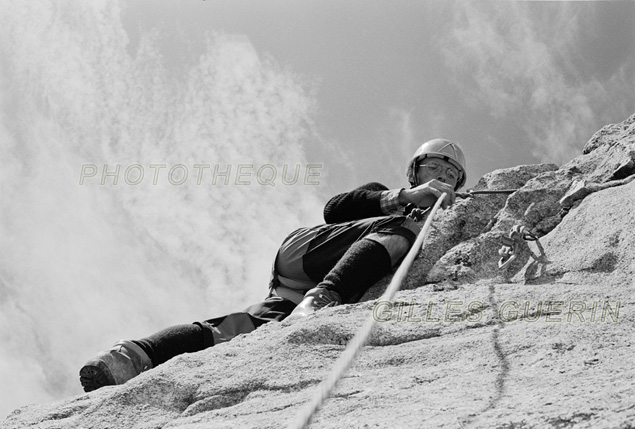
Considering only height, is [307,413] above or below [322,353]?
below

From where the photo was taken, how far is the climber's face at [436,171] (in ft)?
19.6

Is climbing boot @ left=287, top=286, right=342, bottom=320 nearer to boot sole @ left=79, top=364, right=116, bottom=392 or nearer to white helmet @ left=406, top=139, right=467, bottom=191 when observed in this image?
boot sole @ left=79, top=364, right=116, bottom=392

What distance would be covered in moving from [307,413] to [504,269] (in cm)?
260

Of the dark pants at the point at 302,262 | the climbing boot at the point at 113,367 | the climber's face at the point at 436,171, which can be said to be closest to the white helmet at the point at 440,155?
the climber's face at the point at 436,171

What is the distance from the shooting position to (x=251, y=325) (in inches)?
170

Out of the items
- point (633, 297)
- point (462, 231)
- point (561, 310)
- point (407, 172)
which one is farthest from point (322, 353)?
point (407, 172)

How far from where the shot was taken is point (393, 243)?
14.8ft

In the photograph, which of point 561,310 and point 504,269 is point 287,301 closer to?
point 504,269

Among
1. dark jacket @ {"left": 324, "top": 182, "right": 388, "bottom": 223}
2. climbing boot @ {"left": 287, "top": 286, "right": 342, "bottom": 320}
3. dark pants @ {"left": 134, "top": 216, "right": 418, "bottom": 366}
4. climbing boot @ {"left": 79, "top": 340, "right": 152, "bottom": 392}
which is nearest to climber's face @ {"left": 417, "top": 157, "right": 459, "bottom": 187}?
dark jacket @ {"left": 324, "top": 182, "right": 388, "bottom": 223}

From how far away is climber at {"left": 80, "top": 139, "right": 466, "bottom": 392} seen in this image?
3740mm

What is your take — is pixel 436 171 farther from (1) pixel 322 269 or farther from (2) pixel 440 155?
(1) pixel 322 269

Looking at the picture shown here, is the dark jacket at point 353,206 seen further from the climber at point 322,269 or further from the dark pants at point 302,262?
the dark pants at point 302,262

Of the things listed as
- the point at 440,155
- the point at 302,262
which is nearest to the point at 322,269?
the point at 302,262

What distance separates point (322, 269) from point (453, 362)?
84.2 inches
